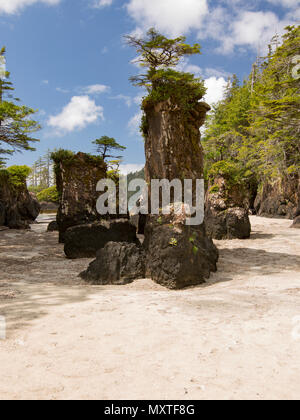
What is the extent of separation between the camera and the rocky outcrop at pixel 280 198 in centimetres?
2058

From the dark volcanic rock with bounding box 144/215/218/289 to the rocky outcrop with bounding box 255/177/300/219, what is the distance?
1539 centimetres

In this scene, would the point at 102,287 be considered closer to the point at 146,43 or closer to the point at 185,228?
the point at 185,228

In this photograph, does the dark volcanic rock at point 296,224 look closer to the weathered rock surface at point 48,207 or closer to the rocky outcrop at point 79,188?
the rocky outcrop at point 79,188

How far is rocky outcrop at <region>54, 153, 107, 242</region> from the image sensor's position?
37.8ft

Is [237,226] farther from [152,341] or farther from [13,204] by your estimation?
[13,204]

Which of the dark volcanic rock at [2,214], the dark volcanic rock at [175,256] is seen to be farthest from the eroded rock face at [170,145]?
the dark volcanic rock at [2,214]

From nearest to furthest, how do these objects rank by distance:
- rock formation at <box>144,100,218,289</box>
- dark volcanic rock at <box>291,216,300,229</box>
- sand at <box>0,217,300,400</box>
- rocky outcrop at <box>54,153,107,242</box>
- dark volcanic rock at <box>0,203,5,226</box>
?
1. sand at <box>0,217,300,400</box>
2. rock formation at <box>144,100,218,289</box>
3. rocky outcrop at <box>54,153,107,242</box>
4. dark volcanic rock at <box>291,216,300,229</box>
5. dark volcanic rock at <box>0,203,5,226</box>

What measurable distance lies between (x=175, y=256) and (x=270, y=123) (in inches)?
483

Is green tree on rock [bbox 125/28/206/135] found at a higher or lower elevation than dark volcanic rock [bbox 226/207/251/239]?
higher

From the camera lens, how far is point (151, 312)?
4.22 m

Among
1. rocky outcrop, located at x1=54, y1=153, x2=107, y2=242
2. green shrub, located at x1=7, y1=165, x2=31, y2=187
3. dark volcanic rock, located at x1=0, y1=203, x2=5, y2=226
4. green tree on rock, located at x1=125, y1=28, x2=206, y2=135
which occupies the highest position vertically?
green tree on rock, located at x1=125, y1=28, x2=206, y2=135

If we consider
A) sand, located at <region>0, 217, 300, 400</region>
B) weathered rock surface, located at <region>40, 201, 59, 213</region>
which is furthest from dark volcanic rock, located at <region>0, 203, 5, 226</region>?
weathered rock surface, located at <region>40, 201, 59, 213</region>

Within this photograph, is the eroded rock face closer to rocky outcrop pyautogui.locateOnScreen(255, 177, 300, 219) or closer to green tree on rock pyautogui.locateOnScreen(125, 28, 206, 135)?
green tree on rock pyautogui.locateOnScreen(125, 28, 206, 135)

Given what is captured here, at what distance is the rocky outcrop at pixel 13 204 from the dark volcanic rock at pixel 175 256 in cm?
1507
